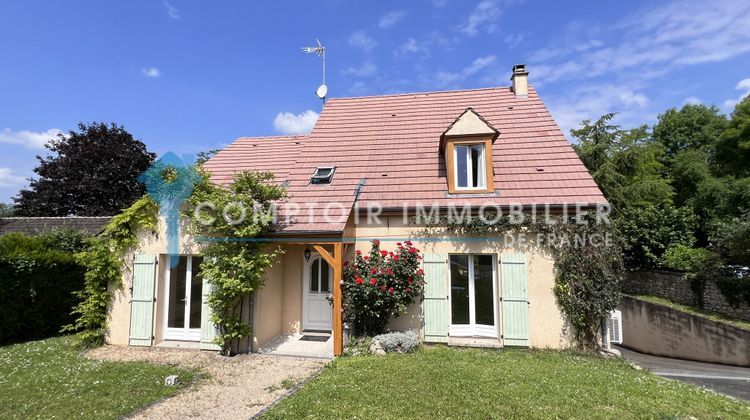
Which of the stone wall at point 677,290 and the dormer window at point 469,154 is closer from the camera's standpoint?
the dormer window at point 469,154

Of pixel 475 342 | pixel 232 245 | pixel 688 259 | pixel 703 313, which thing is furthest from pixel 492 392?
pixel 688 259

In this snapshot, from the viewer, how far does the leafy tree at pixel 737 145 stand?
2380 centimetres

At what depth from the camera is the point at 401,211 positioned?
8.72 metres

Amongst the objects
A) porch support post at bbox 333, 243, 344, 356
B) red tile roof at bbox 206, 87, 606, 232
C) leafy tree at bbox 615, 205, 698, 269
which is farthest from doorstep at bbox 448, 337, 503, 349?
leafy tree at bbox 615, 205, 698, 269

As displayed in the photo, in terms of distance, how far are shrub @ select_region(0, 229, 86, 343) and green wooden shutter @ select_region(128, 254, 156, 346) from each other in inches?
80.1

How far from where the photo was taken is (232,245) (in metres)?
7.66

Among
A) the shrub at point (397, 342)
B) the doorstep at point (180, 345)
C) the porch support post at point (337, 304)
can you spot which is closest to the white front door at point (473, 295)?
the shrub at point (397, 342)

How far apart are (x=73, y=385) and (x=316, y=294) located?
4.97 m

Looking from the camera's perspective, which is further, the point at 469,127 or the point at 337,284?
the point at 469,127

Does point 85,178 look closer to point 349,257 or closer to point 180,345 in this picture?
point 180,345

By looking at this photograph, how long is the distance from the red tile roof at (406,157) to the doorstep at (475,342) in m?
3.34

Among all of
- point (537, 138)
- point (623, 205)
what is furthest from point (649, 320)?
point (623, 205)

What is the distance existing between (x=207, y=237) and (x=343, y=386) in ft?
15.9

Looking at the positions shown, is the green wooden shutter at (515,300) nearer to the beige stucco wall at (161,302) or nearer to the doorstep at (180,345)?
the beige stucco wall at (161,302)
